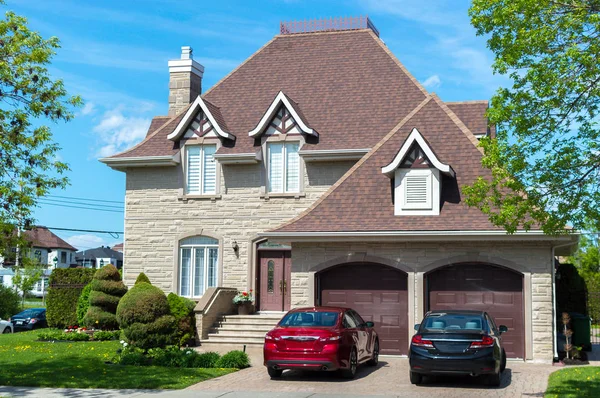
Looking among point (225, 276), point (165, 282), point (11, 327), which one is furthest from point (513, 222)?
point (11, 327)

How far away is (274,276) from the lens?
26375 millimetres

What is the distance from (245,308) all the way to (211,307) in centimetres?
173

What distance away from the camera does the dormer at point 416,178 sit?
2117 cm

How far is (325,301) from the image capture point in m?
21.8

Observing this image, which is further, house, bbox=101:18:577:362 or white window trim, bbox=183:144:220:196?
white window trim, bbox=183:144:220:196

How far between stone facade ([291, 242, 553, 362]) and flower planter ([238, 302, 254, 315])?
4041 millimetres

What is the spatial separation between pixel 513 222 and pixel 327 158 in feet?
38.8

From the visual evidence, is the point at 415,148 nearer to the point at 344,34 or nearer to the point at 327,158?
the point at 327,158

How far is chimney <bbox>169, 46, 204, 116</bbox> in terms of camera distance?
99.5ft

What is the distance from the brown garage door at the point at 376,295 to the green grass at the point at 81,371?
193 inches

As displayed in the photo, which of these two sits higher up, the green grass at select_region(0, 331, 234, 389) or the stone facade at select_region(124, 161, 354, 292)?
the stone facade at select_region(124, 161, 354, 292)

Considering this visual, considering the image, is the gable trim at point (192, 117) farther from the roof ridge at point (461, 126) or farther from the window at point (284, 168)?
the roof ridge at point (461, 126)

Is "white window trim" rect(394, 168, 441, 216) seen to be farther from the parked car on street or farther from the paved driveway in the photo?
the parked car on street

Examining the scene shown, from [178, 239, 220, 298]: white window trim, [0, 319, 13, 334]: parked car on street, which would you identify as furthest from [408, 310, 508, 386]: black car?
[0, 319, 13, 334]: parked car on street
